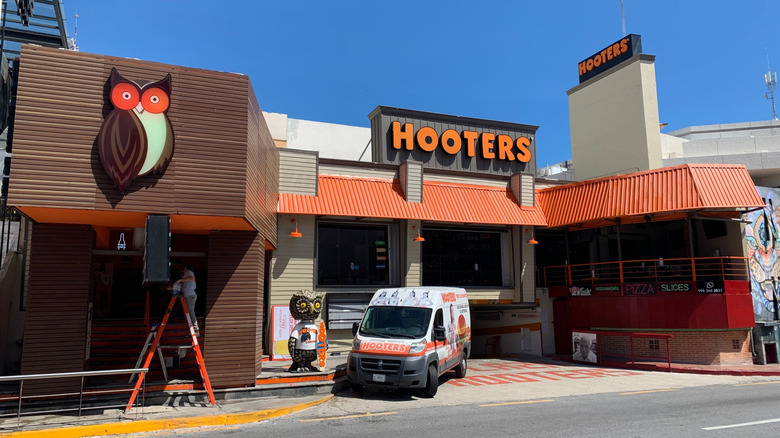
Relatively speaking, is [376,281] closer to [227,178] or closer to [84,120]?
[227,178]

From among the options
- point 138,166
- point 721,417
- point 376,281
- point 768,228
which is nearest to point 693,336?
point 768,228

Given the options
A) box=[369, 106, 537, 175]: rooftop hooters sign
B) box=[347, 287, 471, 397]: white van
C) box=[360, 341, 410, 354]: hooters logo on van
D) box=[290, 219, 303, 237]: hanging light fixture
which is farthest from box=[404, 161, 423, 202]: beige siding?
box=[360, 341, 410, 354]: hooters logo on van

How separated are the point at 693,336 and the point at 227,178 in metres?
17.2

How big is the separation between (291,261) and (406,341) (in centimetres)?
743

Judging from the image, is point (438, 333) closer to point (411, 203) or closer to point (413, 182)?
point (411, 203)

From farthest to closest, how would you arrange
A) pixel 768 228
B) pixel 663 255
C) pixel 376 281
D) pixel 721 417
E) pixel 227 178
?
pixel 663 255
pixel 768 228
pixel 376 281
pixel 227 178
pixel 721 417

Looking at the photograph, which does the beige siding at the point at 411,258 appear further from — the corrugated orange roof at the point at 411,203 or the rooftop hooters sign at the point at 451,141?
the rooftop hooters sign at the point at 451,141

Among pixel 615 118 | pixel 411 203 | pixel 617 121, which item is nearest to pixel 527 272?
pixel 411 203

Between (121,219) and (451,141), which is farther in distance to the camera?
(451,141)

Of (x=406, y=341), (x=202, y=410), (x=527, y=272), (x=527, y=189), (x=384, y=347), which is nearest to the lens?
(x=202, y=410)

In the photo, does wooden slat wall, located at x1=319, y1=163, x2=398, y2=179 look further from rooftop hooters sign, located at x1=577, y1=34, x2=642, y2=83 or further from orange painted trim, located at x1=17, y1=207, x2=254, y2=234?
rooftop hooters sign, located at x1=577, y1=34, x2=642, y2=83

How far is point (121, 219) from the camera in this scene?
11.3 metres

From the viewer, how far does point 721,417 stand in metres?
9.95

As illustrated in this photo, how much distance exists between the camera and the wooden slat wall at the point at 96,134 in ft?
32.6
